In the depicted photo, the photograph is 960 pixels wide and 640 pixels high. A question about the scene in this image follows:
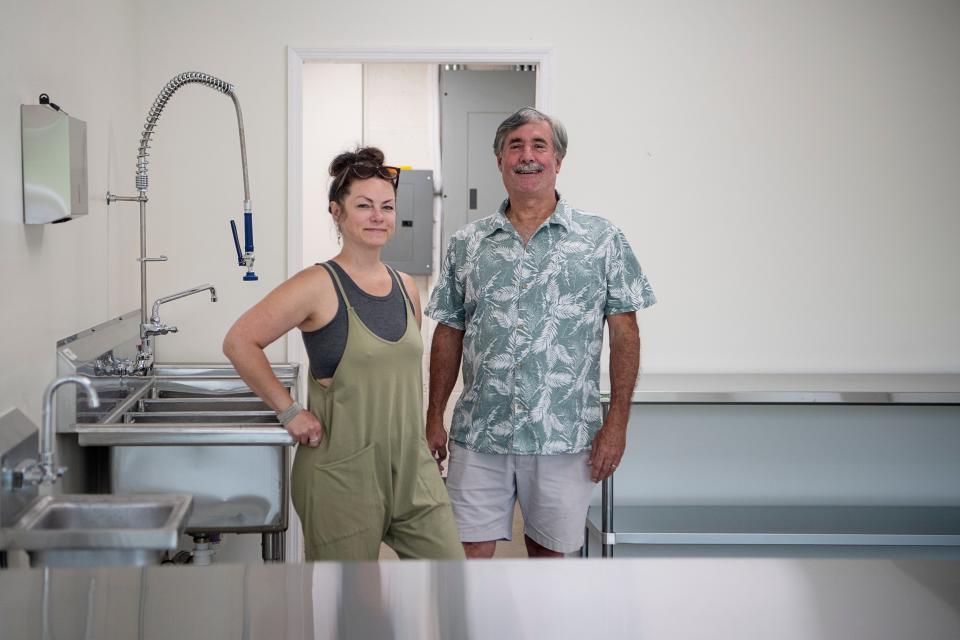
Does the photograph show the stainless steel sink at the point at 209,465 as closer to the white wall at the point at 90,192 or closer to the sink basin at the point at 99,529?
the white wall at the point at 90,192

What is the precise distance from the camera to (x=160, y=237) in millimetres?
3662

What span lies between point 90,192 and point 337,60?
115cm

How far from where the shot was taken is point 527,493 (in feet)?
8.57

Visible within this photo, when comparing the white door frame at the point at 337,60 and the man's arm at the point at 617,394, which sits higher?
the white door frame at the point at 337,60

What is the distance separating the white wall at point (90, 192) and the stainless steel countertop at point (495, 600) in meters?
1.04

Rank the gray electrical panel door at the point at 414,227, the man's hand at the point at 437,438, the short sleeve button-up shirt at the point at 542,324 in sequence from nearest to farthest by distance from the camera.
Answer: the short sleeve button-up shirt at the point at 542,324
the man's hand at the point at 437,438
the gray electrical panel door at the point at 414,227

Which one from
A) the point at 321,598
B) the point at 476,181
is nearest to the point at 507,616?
the point at 321,598

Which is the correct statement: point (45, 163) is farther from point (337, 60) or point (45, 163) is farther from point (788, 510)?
point (788, 510)

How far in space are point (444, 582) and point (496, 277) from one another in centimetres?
131

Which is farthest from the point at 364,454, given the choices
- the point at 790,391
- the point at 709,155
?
the point at 709,155

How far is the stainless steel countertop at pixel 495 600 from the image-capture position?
3.89 feet

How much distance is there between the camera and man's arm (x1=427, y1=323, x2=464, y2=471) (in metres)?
2.64

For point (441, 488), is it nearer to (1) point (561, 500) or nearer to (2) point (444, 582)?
(1) point (561, 500)

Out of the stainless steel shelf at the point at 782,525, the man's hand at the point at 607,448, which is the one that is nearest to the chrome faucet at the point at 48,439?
the man's hand at the point at 607,448
